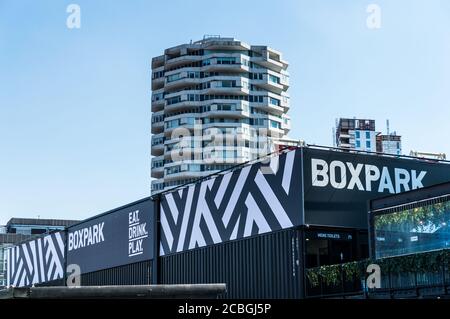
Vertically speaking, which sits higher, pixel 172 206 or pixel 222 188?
pixel 222 188

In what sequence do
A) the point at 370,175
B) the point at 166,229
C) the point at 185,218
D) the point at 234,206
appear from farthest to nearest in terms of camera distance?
the point at 166,229, the point at 185,218, the point at 234,206, the point at 370,175

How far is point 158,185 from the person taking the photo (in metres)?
149

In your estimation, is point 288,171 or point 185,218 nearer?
point 288,171

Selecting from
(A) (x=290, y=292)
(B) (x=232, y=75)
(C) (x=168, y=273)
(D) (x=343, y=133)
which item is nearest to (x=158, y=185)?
(B) (x=232, y=75)

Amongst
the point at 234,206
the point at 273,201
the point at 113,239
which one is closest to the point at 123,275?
the point at 113,239

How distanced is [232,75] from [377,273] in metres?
126

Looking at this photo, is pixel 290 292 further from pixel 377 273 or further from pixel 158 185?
pixel 158 185

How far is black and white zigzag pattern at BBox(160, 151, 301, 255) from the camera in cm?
2906

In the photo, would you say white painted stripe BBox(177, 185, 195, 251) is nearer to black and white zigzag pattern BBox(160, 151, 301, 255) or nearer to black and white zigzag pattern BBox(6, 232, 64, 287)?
black and white zigzag pattern BBox(160, 151, 301, 255)

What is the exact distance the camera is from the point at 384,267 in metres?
24.6

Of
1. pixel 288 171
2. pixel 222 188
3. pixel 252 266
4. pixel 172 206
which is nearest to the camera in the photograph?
pixel 288 171

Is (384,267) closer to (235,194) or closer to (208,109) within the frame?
(235,194)

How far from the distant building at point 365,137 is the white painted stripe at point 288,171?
529 ft

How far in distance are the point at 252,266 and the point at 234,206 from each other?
3.36 meters
